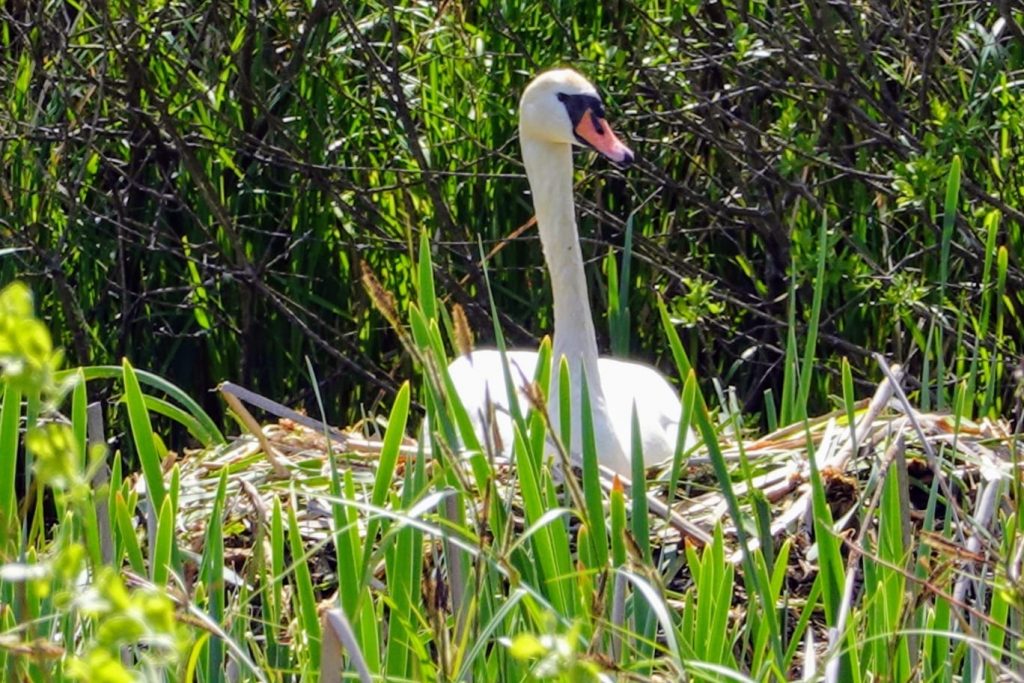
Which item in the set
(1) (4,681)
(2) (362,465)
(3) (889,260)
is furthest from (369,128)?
(1) (4,681)

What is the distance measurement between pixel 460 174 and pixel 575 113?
0.69m

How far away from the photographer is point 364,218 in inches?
167

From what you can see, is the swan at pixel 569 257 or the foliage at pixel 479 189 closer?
the swan at pixel 569 257

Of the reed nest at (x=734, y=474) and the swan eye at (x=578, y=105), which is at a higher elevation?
the swan eye at (x=578, y=105)

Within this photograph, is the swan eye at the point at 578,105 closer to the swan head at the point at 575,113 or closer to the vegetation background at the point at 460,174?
the swan head at the point at 575,113

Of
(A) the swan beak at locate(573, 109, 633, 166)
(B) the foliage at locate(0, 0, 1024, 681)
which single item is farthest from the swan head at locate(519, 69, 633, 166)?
(B) the foliage at locate(0, 0, 1024, 681)

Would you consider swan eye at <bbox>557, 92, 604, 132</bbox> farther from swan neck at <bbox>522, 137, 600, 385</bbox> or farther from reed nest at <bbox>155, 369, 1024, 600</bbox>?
reed nest at <bbox>155, 369, 1024, 600</bbox>

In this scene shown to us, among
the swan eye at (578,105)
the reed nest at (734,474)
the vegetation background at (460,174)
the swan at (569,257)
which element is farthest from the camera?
the vegetation background at (460,174)

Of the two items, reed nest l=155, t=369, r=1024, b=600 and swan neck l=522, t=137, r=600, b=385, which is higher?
swan neck l=522, t=137, r=600, b=385

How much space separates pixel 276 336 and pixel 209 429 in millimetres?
1858

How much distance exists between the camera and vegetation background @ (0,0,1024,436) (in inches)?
156

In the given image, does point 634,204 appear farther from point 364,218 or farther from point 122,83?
point 122,83

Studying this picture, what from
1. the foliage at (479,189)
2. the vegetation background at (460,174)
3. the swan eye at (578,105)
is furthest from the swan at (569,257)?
the vegetation background at (460,174)

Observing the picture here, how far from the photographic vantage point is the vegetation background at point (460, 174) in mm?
3957
